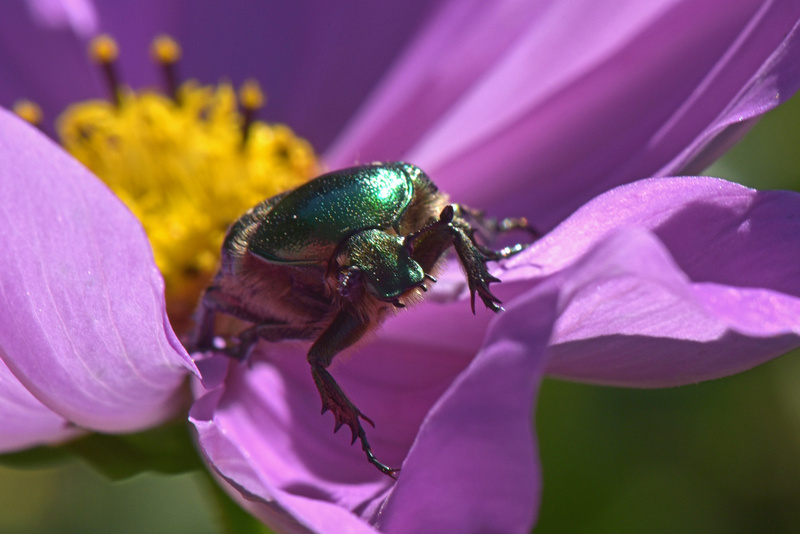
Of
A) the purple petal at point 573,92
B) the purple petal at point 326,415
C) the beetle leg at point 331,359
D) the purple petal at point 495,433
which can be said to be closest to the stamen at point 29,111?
the purple petal at point 573,92

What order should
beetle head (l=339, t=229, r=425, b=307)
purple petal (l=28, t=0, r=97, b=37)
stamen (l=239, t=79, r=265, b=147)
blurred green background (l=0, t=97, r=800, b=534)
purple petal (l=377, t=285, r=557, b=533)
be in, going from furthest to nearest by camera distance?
purple petal (l=28, t=0, r=97, b=37) → stamen (l=239, t=79, r=265, b=147) → blurred green background (l=0, t=97, r=800, b=534) → beetle head (l=339, t=229, r=425, b=307) → purple petal (l=377, t=285, r=557, b=533)

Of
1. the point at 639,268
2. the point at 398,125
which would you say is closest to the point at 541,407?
the point at 398,125

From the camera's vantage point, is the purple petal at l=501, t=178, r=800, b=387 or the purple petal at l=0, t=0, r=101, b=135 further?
the purple petal at l=0, t=0, r=101, b=135

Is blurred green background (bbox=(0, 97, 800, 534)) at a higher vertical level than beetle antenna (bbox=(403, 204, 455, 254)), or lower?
lower

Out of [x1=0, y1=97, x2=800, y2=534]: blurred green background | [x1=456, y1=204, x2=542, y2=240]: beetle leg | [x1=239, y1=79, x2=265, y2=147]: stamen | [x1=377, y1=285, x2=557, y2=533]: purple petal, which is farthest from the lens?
[x1=239, y1=79, x2=265, y2=147]: stamen

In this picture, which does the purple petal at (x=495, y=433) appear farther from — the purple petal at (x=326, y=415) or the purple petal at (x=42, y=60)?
the purple petal at (x=42, y=60)

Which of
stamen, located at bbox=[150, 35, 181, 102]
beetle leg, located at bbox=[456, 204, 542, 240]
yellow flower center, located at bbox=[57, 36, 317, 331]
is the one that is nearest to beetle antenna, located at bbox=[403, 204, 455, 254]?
beetle leg, located at bbox=[456, 204, 542, 240]

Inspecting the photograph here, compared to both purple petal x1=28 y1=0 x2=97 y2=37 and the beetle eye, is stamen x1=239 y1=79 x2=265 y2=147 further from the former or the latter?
the beetle eye

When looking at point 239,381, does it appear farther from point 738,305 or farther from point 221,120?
point 221,120
